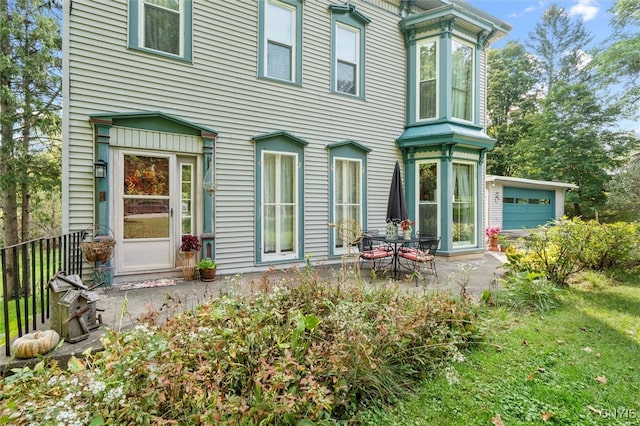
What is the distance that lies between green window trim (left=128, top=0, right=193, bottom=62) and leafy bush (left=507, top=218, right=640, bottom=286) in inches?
269

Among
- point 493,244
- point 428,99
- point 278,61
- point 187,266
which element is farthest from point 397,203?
point 493,244

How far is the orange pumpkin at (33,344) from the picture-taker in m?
2.64

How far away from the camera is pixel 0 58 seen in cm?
709

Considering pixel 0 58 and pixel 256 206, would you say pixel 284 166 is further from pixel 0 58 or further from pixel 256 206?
pixel 0 58

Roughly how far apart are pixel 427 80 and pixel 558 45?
20587 mm

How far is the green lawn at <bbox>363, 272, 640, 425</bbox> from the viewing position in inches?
90.0

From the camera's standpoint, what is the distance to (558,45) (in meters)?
21.9

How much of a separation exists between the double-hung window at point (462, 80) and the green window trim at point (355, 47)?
2350mm

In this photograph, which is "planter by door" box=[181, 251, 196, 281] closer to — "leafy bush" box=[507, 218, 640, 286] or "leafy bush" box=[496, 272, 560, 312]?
"leafy bush" box=[496, 272, 560, 312]

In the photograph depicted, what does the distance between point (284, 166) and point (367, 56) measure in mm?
3567

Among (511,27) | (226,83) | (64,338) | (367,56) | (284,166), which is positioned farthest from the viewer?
(511,27)

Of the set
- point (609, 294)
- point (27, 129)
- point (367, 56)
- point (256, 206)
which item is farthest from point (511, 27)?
point (27, 129)

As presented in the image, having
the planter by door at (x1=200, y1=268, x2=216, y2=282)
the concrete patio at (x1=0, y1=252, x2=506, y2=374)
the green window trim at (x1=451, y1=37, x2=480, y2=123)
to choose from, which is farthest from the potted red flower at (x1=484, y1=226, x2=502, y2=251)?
the planter by door at (x1=200, y1=268, x2=216, y2=282)

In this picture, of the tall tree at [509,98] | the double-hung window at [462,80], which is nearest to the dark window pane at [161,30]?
the double-hung window at [462,80]
